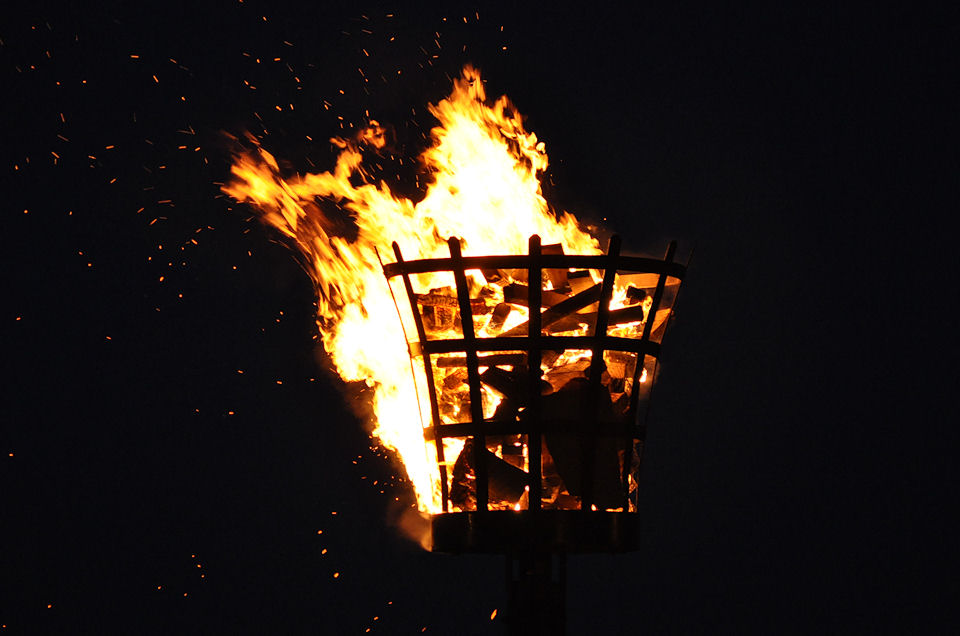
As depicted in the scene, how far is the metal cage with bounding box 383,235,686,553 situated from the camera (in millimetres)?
2896

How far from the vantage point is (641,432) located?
308 cm

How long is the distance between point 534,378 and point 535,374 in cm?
1

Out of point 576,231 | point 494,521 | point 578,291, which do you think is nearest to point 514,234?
point 576,231

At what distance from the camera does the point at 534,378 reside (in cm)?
290

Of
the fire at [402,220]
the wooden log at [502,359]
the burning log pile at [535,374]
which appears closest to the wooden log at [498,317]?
the burning log pile at [535,374]

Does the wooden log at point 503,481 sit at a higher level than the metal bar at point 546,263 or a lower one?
lower

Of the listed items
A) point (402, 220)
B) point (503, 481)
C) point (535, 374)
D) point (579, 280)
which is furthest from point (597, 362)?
point (402, 220)

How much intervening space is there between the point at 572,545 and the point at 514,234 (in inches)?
43.2

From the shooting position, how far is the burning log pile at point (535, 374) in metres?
2.90

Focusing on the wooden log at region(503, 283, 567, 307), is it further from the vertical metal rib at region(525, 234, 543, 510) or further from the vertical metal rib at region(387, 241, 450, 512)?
the vertical metal rib at region(387, 241, 450, 512)

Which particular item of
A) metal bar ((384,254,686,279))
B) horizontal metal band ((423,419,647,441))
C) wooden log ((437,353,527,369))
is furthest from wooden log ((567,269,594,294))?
horizontal metal band ((423,419,647,441))

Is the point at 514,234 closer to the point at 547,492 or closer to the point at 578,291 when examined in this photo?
the point at 578,291

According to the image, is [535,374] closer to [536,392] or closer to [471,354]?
[536,392]

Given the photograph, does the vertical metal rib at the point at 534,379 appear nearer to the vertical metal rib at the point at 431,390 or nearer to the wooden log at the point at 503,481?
the wooden log at the point at 503,481
